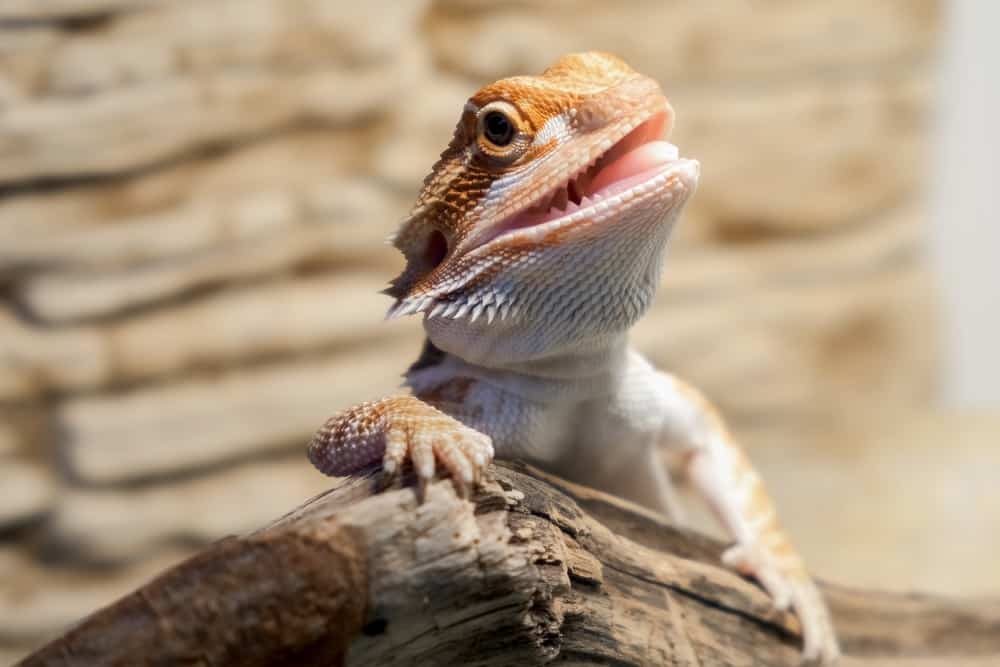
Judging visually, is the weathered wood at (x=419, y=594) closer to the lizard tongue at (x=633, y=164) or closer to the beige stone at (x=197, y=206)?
the lizard tongue at (x=633, y=164)

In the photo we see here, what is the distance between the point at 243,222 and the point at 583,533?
2971 millimetres

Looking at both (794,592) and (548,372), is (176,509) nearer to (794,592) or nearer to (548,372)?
(548,372)

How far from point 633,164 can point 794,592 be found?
1.13m

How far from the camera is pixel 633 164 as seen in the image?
2090mm

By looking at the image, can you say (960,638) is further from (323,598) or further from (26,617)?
(26,617)

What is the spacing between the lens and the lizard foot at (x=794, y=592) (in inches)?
97.6

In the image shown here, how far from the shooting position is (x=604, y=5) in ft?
16.8

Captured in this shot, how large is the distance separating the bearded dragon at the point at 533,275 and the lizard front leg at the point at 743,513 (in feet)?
0.05

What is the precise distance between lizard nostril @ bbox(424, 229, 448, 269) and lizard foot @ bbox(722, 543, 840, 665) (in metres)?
0.98

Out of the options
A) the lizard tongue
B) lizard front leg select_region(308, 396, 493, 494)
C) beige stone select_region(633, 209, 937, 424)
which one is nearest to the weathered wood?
lizard front leg select_region(308, 396, 493, 494)

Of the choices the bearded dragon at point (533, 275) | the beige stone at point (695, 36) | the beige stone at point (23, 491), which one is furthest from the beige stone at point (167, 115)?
the bearded dragon at point (533, 275)

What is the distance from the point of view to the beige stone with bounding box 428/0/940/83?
16.0 feet

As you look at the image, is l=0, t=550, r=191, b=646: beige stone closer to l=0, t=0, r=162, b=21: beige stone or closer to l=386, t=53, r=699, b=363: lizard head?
l=0, t=0, r=162, b=21: beige stone

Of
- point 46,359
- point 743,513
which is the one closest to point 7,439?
point 46,359
